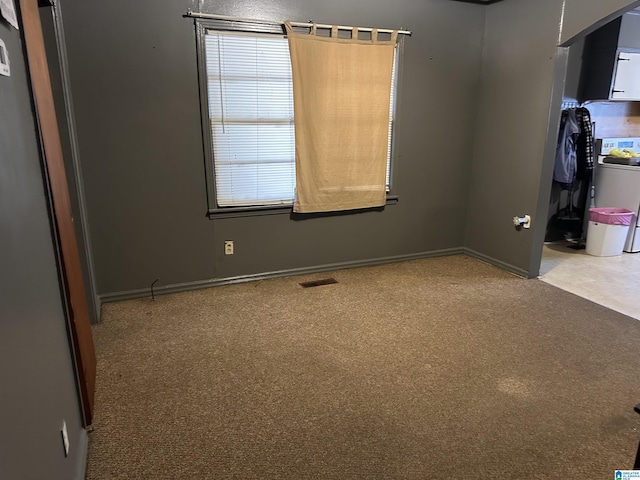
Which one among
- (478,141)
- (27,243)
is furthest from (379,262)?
(27,243)

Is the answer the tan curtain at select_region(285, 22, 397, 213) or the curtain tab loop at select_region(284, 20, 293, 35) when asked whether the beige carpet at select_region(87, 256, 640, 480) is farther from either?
the curtain tab loop at select_region(284, 20, 293, 35)

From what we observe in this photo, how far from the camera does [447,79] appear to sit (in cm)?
389

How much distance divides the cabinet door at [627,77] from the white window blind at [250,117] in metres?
3.42

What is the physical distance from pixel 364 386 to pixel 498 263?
2.39m

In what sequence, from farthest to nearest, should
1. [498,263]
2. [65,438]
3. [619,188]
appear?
[619,188]
[498,263]
[65,438]

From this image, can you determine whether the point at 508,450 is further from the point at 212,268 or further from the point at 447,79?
the point at 447,79

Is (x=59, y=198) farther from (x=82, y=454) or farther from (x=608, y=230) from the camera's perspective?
(x=608, y=230)

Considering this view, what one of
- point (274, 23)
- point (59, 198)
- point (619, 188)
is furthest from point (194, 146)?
point (619, 188)

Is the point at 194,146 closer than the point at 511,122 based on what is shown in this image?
Yes

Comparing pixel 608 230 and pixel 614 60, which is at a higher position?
pixel 614 60

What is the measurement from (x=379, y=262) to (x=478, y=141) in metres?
1.49

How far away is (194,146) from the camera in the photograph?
321 cm

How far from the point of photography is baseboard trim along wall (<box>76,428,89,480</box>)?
159cm

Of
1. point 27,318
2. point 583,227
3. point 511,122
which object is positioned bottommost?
point 583,227
